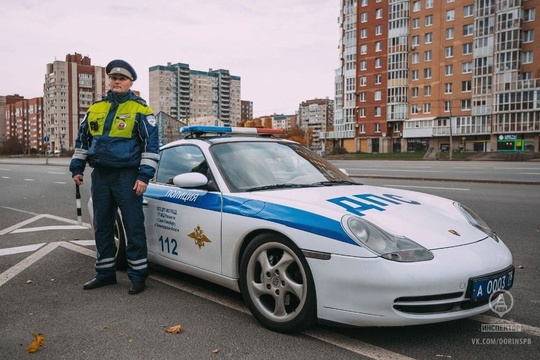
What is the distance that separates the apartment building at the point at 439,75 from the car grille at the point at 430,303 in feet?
168

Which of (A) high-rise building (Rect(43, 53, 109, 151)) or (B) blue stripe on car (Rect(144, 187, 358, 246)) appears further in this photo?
(A) high-rise building (Rect(43, 53, 109, 151))

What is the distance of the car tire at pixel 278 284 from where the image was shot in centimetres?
310

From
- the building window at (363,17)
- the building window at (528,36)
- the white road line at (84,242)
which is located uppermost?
the building window at (363,17)

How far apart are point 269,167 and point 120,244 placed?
6.25 feet

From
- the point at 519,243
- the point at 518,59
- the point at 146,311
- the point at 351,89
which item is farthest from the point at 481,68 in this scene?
the point at 146,311

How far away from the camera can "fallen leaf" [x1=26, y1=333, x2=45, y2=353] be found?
9.98ft

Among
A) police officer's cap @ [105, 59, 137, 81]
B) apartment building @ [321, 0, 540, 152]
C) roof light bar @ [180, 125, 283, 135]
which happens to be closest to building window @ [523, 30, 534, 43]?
apartment building @ [321, 0, 540, 152]

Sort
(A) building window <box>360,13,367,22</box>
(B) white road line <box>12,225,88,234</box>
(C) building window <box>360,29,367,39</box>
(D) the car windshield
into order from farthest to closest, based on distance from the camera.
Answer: (C) building window <box>360,29,367,39</box> → (A) building window <box>360,13,367,22</box> → (B) white road line <box>12,225,88,234</box> → (D) the car windshield

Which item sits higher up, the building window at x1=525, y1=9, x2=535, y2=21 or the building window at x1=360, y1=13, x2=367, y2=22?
the building window at x1=360, y1=13, x2=367, y2=22

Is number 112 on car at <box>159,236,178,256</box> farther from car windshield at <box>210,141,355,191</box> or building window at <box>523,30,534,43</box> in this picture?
building window at <box>523,30,534,43</box>

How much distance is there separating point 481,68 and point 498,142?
10123mm

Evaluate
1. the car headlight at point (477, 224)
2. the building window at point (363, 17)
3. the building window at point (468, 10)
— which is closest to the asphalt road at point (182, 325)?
the car headlight at point (477, 224)

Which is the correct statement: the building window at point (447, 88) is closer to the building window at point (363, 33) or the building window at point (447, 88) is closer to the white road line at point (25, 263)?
the building window at point (363, 33)

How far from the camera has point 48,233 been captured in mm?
7223
